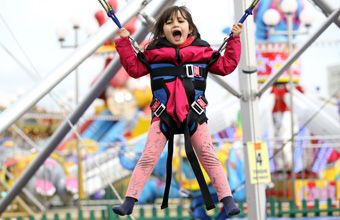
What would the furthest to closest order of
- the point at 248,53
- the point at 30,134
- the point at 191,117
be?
the point at 30,134
the point at 248,53
the point at 191,117

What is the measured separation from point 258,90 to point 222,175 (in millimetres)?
2297

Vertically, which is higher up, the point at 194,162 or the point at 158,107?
the point at 158,107

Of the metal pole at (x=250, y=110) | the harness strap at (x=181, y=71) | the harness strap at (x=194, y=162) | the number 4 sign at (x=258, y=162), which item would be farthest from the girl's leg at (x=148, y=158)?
the metal pole at (x=250, y=110)

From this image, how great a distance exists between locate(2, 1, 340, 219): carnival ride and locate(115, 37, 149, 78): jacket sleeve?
1084 cm

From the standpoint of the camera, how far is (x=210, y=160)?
11.1ft

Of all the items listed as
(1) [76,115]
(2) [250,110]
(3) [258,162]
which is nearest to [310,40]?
(2) [250,110]

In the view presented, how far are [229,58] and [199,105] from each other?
0.27 meters

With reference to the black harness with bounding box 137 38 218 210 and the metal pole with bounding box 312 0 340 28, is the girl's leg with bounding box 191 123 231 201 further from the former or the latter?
the metal pole with bounding box 312 0 340 28

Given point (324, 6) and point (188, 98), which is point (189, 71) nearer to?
point (188, 98)

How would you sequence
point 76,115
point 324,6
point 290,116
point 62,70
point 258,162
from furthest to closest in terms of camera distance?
point 290,116 → point 76,115 → point 258,162 → point 324,6 → point 62,70

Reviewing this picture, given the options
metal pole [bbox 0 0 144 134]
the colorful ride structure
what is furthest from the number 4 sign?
the colorful ride structure

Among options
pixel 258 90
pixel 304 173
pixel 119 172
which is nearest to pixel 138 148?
pixel 119 172

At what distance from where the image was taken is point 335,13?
197 inches

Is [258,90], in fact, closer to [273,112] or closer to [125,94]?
[273,112]
